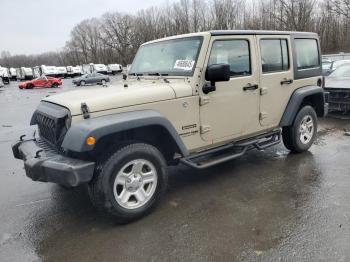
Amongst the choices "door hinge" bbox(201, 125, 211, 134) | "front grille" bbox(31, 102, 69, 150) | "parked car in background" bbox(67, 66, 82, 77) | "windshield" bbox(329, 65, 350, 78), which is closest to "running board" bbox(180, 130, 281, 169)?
"door hinge" bbox(201, 125, 211, 134)

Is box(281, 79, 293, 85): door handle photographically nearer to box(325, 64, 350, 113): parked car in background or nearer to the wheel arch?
the wheel arch

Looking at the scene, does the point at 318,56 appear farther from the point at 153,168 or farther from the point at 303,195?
the point at 153,168

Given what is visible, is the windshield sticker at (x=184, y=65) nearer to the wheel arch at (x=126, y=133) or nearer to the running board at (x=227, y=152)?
the wheel arch at (x=126, y=133)

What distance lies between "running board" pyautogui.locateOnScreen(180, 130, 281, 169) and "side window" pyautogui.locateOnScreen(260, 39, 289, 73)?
1.04 meters

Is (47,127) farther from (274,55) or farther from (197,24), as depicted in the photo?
(197,24)

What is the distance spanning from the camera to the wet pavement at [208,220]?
3.34 metres

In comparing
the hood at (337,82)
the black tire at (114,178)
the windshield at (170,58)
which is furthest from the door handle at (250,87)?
the hood at (337,82)

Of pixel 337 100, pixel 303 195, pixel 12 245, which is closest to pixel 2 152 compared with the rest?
pixel 12 245

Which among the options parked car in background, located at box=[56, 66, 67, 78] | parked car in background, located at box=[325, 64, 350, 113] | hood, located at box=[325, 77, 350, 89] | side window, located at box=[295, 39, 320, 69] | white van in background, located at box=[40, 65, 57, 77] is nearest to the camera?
side window, located at box=[295, 39, 320, 69]

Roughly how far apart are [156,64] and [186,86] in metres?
0.91

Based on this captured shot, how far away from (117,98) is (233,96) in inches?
67.5

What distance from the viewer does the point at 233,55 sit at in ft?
15.8

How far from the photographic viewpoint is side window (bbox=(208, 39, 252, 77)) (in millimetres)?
4578

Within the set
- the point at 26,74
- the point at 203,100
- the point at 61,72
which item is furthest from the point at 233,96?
the point at 61,72
